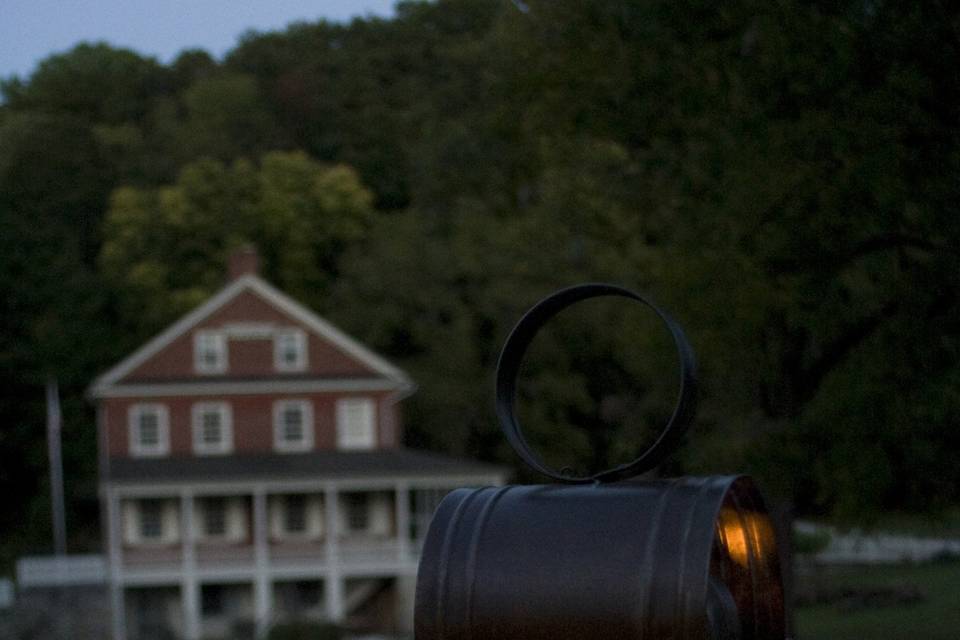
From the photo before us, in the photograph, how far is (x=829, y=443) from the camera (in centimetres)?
1504

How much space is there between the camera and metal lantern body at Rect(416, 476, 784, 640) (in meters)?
4.67

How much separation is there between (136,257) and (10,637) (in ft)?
95.1

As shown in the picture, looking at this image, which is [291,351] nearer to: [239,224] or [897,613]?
[239,224]

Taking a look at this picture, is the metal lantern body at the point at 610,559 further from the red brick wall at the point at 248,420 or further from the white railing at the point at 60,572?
the red brick wall at the point at 248,420

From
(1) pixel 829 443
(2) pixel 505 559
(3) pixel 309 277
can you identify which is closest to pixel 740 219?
(1) pixel 829 443

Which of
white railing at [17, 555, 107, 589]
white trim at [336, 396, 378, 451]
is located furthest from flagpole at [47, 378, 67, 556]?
white trim at [336, 396, 378, 451]

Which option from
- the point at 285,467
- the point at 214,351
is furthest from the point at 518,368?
the point at 214,351

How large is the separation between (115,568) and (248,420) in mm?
5576

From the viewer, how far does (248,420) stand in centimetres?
4722

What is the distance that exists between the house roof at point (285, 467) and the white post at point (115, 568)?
0.77 metres

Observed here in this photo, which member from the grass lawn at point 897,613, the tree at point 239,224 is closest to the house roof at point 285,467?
the grass lawn at point 897,613

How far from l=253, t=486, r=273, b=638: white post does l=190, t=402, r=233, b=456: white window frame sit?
2436 mm

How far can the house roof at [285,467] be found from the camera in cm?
4484

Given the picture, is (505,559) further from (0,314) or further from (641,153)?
(0,314)
